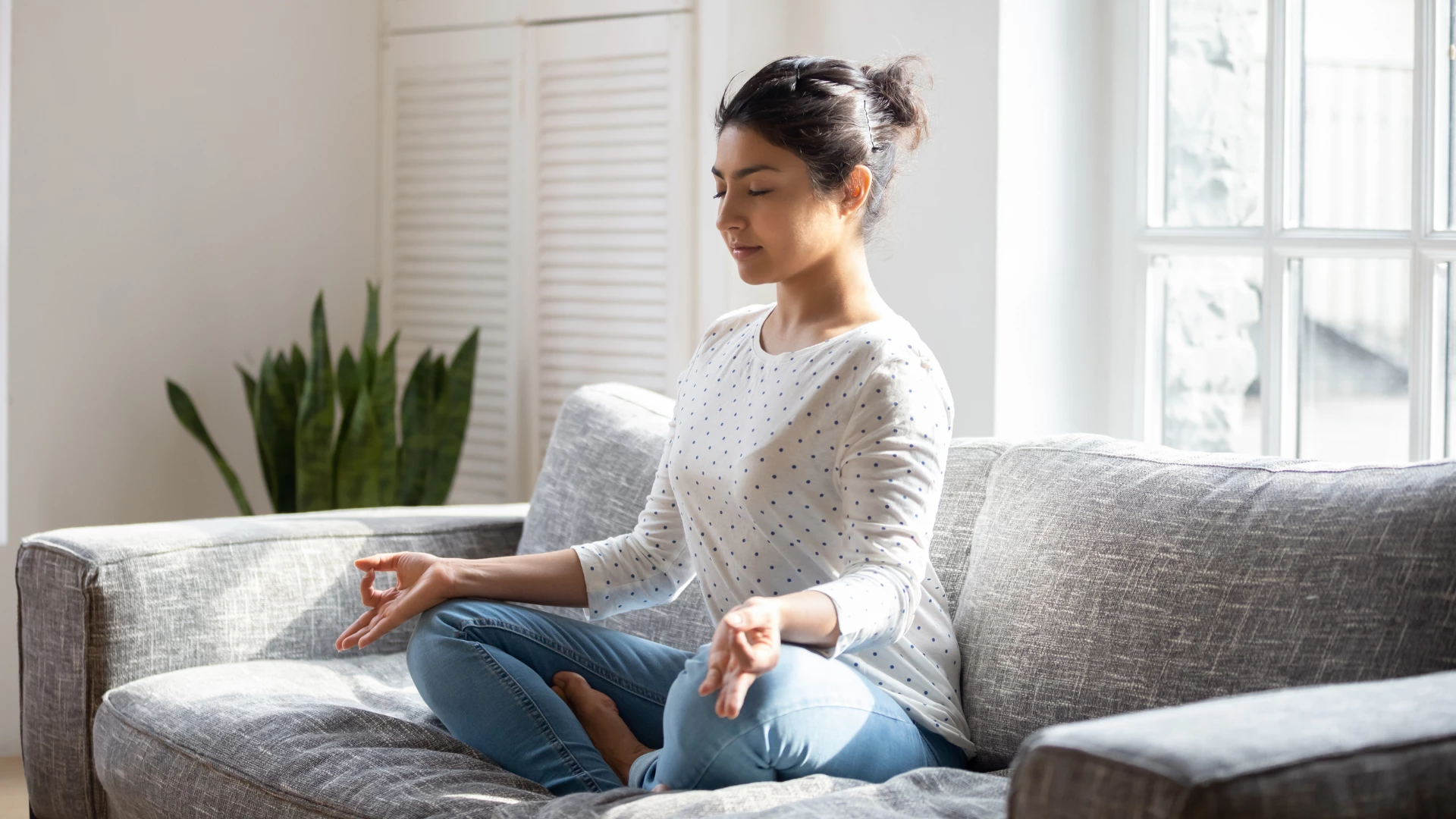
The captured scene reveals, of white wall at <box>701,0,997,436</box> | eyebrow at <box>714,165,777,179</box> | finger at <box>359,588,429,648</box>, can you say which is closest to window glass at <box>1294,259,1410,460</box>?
white wall at <box>701,0,997,436</box>

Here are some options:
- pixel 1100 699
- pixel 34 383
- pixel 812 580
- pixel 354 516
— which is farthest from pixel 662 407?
pixel 34 383

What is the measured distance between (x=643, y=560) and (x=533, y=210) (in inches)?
66.4

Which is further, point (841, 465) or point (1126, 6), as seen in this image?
point (1126, 6)

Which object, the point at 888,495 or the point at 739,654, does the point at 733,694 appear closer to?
the point at 739,654

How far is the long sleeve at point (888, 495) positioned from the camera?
1.43 m

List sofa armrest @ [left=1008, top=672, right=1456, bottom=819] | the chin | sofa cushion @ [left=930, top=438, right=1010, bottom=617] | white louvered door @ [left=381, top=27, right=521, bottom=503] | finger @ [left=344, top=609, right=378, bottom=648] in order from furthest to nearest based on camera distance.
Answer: white louvered door @ [left=381, top=27, right=521, bottom=503] < sofa cushion @ [left=930, top=438, right=1010, bottom=617] < finger @ [left=344, top=609, right=378, bottom=648] < the chin < sofa armrest @ [left=1008, top=672, right=1456, bottom=819]

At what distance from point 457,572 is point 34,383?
1.83 metres

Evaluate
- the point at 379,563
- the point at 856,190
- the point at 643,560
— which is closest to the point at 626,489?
the point at 643,560

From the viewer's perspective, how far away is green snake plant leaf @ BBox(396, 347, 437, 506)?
3289 mm

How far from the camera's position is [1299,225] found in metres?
2.40

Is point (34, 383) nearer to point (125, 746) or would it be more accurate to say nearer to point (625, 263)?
point (625, 263)

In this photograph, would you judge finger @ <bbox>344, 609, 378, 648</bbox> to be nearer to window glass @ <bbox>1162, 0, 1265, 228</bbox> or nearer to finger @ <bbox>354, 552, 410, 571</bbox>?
finger @ <bbox>354, 552, 410, 571</bbox>

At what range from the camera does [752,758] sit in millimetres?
1419

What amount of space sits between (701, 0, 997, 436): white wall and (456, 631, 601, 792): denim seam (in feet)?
3.68
